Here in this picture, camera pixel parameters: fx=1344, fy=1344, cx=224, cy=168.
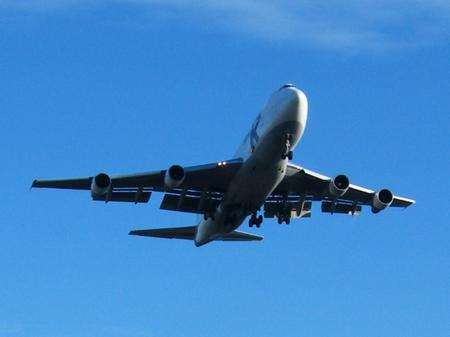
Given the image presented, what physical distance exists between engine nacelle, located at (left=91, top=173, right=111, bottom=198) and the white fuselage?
18.4 feet

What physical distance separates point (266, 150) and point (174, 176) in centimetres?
513

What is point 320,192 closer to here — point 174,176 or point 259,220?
point 259,220

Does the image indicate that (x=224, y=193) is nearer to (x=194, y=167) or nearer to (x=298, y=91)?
(x=194, y=167)

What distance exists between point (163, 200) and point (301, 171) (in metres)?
7.17

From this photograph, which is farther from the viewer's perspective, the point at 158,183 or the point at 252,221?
the point at 252,221

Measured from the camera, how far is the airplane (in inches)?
2274

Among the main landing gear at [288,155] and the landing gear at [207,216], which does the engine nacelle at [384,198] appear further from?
the main landing gear at [288,155]

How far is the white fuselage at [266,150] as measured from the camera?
5716 cm

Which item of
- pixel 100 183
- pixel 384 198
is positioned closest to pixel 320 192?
pixel 384 198

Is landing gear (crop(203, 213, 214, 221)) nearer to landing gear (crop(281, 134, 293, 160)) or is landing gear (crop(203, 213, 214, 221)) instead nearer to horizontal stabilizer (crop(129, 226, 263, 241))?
horizontal stabilizer (crop(129, 226, 263, 241))

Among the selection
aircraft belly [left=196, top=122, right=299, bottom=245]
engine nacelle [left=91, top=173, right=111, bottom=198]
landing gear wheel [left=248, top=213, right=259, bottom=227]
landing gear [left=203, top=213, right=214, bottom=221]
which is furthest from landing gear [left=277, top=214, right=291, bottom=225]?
engine nacelle [left=91, top=173, right=111, bottom=198]

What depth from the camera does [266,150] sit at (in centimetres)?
5784

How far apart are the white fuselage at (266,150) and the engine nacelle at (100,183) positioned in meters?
5.61

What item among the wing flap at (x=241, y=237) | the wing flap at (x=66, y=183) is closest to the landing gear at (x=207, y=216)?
the wing flap at (x=241, y=237)
